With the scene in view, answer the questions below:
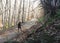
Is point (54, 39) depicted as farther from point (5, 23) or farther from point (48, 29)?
point (5, 23)

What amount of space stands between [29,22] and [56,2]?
1.22m

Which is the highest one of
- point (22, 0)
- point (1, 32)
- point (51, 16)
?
point (22, 0)

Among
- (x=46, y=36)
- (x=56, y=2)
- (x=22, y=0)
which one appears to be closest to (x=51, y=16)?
(x=56, y=2)

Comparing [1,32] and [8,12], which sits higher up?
[8,12]

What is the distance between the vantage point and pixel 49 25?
671 cm

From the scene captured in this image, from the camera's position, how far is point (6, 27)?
839 cm

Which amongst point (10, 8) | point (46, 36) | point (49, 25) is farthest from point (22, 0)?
point (46, 36)

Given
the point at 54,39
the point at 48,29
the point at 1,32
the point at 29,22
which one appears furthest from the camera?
the point at 29,22

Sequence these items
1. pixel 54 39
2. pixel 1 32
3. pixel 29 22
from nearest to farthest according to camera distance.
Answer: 1. pixel 54 39
2. pixel 1 32
3. pixel 29 22

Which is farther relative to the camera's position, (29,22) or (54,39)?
(29,22)

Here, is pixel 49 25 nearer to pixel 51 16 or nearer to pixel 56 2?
pixel 51 16

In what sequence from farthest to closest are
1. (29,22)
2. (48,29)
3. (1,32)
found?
(29,22)
(1,32)
(48,29)

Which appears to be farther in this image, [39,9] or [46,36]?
[39,9]

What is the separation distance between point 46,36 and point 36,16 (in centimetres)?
307
